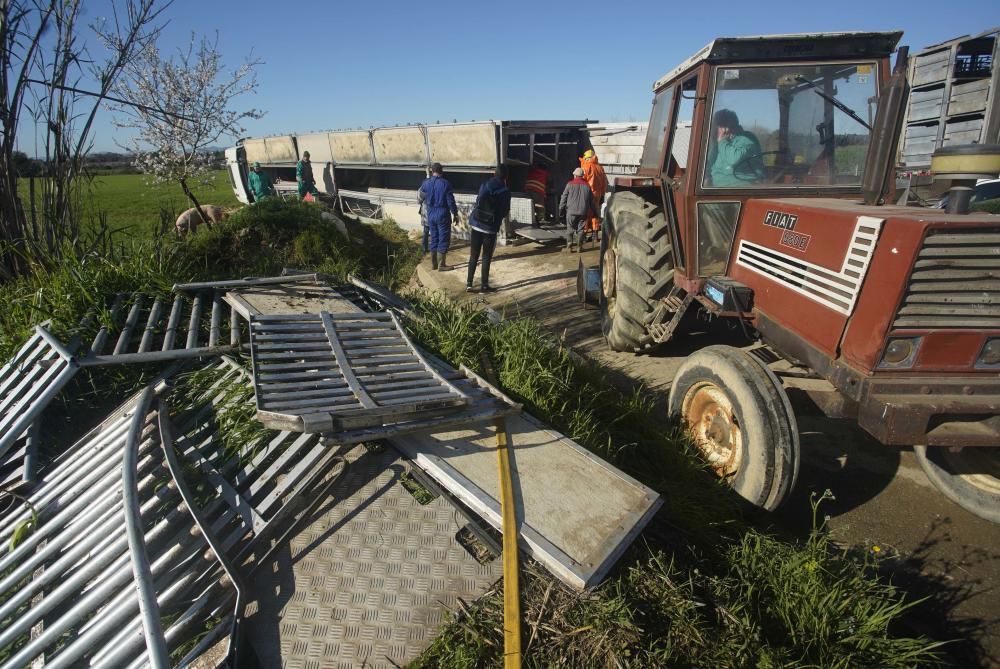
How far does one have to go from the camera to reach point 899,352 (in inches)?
94.7

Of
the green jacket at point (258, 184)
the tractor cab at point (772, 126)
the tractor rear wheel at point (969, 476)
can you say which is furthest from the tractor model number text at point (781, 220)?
the green jacket at point (258, 184)

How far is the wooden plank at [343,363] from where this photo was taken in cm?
261

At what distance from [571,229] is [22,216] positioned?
287 inches

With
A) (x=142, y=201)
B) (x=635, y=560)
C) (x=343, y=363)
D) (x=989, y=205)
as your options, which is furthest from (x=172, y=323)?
(x=142, y=201)

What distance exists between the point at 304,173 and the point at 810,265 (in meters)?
13.3

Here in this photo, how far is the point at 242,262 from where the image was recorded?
5.77 meters

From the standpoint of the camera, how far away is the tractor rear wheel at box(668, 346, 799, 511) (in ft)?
8.63

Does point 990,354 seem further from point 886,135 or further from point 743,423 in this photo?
point 886,135

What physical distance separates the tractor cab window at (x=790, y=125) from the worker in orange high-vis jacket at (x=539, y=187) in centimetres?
721

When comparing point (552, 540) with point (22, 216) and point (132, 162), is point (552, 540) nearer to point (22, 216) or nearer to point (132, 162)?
point (22, 216)

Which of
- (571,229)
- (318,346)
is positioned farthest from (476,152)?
(318,346)

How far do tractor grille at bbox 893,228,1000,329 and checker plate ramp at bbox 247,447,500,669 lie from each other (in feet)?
7.08

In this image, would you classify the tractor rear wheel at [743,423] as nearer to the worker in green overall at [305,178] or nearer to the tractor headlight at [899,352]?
the tractor headlight at [899,352]

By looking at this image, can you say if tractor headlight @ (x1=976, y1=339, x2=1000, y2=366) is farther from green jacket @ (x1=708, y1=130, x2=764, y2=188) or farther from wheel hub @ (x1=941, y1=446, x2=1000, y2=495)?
green jacket @ (x1=708, y1=130, x2=764, y2=188)
